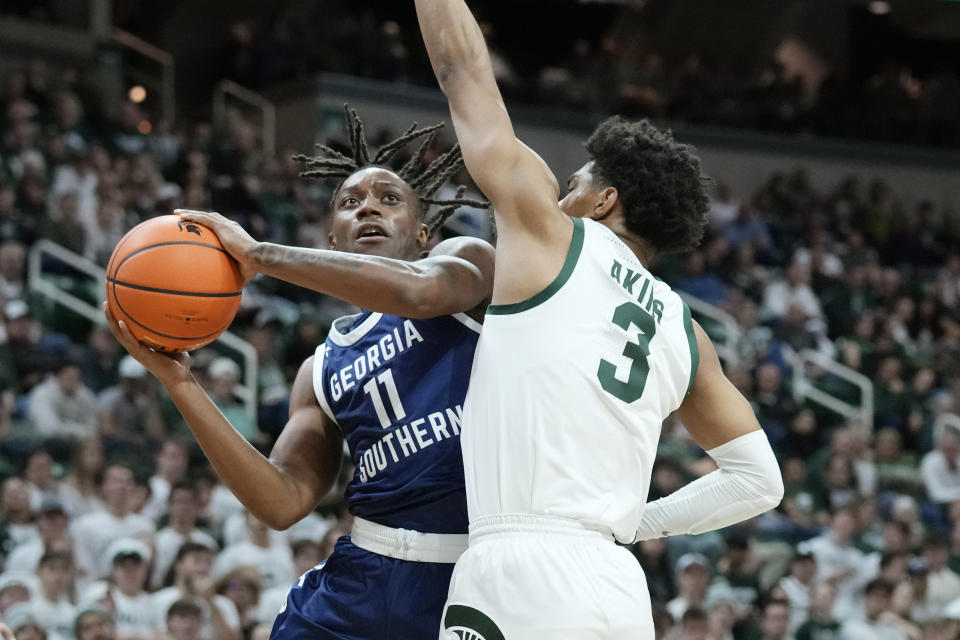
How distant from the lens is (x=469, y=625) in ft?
9.60

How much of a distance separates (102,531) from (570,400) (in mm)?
4904

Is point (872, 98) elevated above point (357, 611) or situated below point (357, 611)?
above

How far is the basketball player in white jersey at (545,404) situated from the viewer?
9.53 feet

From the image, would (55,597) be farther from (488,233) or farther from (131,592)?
(488,233)

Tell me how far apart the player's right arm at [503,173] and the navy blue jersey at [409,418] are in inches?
18.9

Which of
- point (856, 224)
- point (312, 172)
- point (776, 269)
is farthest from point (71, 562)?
point (856, 224)

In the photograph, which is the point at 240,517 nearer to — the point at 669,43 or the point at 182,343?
the point at 182,343

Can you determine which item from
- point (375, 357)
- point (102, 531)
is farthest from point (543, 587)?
point (102, 531)

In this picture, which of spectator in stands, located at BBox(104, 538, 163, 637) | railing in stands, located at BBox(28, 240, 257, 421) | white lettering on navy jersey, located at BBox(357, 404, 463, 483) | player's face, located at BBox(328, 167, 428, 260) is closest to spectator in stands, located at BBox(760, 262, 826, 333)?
railing in stands, located at BBox(28, 240, 257, 421)

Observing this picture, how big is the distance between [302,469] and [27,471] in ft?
14.5

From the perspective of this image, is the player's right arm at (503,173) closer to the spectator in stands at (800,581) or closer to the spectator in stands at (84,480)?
the spectator in stands at (84,480)

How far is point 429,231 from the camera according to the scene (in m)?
3.95

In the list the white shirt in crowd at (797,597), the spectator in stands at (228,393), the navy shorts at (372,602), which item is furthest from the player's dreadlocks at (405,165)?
the white shirt in crowd at (797,597)

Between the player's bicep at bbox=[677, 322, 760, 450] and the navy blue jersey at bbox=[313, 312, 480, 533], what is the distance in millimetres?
588
